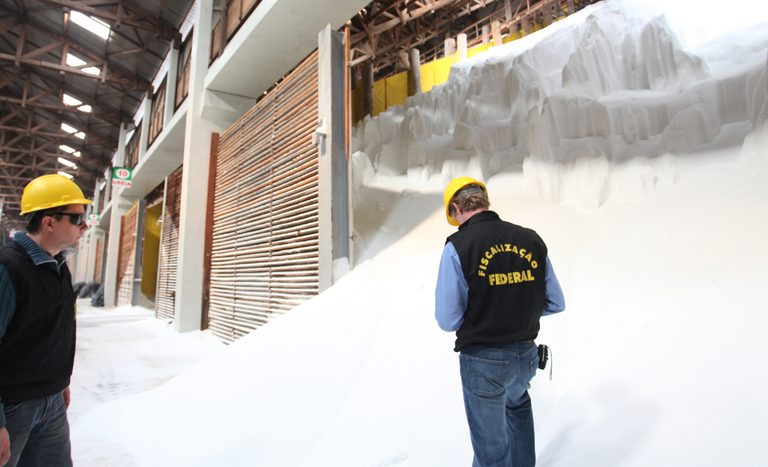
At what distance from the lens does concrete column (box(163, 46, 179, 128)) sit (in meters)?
10.4

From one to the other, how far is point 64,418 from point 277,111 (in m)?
5.05

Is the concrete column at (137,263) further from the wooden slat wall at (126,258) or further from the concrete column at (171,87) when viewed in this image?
the concrete column at (171,87)

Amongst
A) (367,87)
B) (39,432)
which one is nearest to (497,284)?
(39,432)

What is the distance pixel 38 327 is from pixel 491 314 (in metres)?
→ 1.65

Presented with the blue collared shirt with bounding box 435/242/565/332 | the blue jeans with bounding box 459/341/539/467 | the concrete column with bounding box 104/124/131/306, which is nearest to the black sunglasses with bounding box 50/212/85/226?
the blue collared shirt with bounding box 435/242/565/332

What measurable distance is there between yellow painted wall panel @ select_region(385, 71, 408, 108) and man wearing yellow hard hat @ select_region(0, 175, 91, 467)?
1198 centimetres

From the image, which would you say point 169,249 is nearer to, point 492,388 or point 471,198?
point 471,198

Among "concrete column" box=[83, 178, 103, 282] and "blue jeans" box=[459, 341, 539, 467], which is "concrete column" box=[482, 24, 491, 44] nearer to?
"blue jeans" box=[459, 341, 539, 467]

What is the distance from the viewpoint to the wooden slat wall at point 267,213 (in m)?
4.98

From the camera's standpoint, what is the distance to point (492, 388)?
144 cm

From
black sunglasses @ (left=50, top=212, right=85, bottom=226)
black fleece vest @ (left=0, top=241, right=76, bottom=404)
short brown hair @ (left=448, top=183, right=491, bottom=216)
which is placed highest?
short brown hair @ (left=448, top=183, right=491, bottom=216)

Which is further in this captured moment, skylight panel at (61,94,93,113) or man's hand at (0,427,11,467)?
skylight panel at (61,94,93,113)

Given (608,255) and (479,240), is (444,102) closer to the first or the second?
(608,255)

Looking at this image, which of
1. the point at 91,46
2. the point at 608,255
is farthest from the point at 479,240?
the point at 91,46
